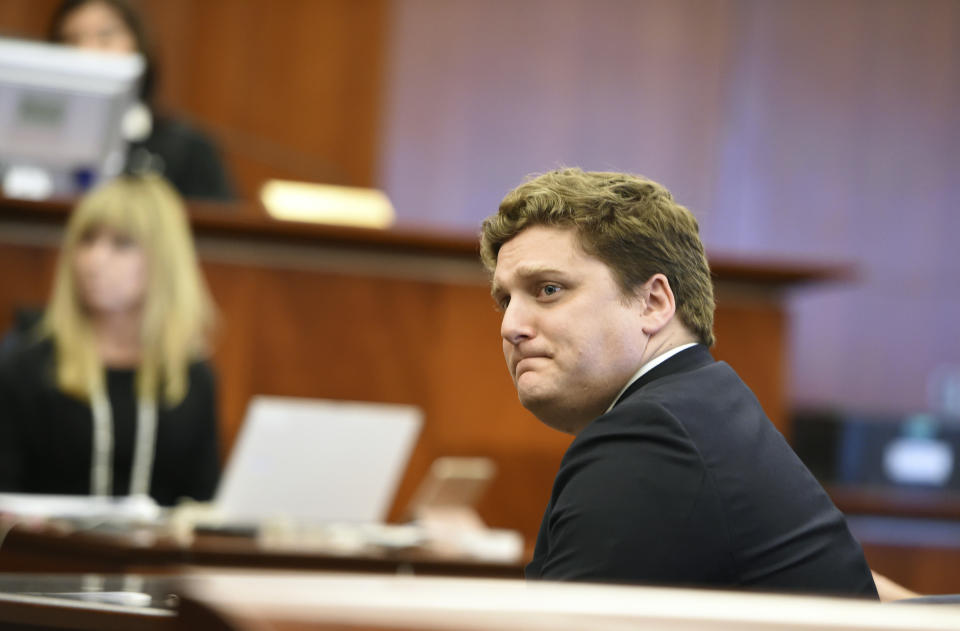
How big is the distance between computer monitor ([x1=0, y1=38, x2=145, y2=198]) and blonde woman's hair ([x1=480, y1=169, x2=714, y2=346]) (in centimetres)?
258

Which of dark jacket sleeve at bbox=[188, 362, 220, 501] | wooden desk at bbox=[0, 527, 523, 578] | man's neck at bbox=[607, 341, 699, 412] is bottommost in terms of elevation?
dark jacket sleeve at bbox=[188, 362, 220, 501]

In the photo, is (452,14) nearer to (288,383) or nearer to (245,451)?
(288,383)

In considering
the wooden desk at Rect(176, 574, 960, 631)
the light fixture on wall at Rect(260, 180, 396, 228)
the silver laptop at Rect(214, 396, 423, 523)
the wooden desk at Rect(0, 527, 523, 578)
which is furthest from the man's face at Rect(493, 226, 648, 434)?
the light fixture on wall at Rect(260, 180, 396, 228)

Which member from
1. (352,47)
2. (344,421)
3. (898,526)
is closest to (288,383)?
(344,421)

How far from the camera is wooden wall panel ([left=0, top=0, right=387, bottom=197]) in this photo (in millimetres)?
6363

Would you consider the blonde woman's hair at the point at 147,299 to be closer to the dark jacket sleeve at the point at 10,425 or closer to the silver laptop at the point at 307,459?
the dark jacket sleeve at the point at 10,425

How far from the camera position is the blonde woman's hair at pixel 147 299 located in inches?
135

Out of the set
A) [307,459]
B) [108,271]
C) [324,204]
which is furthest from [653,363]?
[324,204]

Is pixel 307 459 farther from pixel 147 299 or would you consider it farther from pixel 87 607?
pixel 87 607

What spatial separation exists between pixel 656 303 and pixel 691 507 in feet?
1.01

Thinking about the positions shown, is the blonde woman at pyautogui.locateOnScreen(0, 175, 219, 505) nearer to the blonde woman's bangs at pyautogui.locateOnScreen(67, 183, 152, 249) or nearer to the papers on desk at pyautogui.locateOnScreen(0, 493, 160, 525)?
the blonde woman's bangs at pyautogui.locateOnScreen(67, 183, 152, 249)

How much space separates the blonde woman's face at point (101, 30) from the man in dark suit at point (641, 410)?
2924 millimetres

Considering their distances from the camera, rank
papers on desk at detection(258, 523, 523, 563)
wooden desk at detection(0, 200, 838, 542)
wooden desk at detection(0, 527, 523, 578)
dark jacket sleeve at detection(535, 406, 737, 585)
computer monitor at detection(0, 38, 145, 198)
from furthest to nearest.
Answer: wooden desk at detection(0, 200, 838, 542) < computer monitor at detection(0, 38, 145, 198) < papers on desk at detection(258, 523, 523, 563) < wooden desk at detection(0, 527, 523, 578) < dark jacket sleeve at detection(535, 406, 737, 585)

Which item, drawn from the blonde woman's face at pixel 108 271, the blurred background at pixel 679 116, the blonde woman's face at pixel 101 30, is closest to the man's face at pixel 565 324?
the blonde woman's face at pixel 108 271
